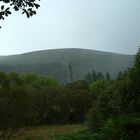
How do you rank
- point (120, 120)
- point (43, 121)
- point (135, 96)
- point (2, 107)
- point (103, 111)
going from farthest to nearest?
point (43, 121) < point (103, 111) < point (2, 107) < point (135, 96) < point (120, 120)

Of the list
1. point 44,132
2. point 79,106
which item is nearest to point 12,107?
point 44,132

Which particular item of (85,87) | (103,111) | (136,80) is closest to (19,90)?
(103,111)

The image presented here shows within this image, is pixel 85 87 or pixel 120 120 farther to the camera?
A: pixel 85 87

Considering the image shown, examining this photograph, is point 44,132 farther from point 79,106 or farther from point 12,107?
point 79,106

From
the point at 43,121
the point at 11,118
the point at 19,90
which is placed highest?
the point at 19,90

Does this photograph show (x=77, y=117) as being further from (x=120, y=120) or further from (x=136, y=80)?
(x=120, y=120)

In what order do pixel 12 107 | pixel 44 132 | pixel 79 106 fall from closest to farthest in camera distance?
pixel 12 107, pixel 44 132, pixel 79 106

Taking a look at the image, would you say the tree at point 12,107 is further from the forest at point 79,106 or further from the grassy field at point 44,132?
the grassy field at point 44,132

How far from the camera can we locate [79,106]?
263ft

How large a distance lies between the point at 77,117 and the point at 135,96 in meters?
62.9

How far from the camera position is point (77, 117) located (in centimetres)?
8069

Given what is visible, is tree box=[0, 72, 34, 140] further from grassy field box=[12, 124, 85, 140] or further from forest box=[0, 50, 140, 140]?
grassy field box=[12, 124, 85, 140]

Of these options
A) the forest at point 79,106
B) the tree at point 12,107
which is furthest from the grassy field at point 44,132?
the tree at point 12,107

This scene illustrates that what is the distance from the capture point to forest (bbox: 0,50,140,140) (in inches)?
520
